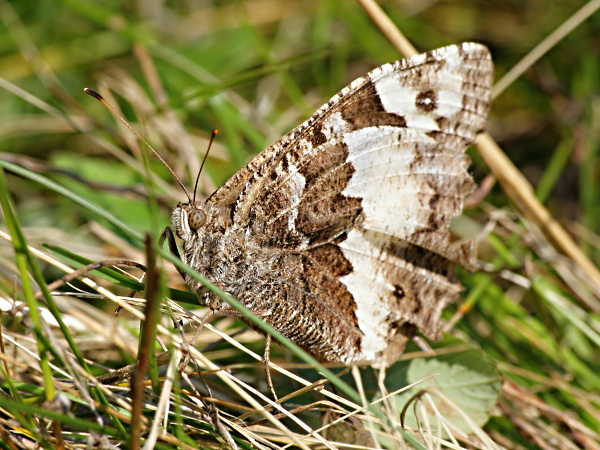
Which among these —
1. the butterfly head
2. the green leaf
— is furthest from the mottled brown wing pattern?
the green leaf

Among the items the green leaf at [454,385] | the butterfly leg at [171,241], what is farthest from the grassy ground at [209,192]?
the butterfly leg at [171,241]

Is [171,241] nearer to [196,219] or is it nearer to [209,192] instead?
[196,219]

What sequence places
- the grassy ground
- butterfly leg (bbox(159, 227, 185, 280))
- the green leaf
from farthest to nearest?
the green leaf < butterfly leg (bbox(159, 227, 185, 280)) < the grassy ground

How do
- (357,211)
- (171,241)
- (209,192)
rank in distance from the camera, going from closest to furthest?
(171,241) → (357,211) → (209,192)

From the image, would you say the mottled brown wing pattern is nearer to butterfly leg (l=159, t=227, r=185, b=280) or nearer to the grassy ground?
butterfly leg (l=159, t=227, r=185, b=280)

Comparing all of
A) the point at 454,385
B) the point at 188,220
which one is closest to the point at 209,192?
the point at 188,220

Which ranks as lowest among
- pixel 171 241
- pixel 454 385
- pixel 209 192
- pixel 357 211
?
pixel 454 385
